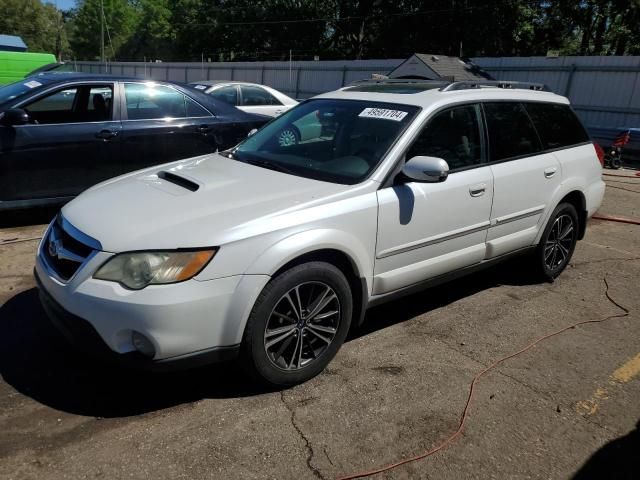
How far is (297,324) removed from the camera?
3.06 m

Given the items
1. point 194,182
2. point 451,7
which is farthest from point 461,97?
point 451,7

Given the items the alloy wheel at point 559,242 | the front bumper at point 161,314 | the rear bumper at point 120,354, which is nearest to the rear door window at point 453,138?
the alloy wheel at point 559,242

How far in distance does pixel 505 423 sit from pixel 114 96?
507cm

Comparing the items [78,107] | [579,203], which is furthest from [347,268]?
[78,107]

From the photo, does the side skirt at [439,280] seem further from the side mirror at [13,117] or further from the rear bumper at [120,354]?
the side mirror at [13,117]

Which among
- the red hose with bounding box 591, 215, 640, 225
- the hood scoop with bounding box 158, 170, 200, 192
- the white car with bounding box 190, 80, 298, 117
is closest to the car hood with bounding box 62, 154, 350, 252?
the hood scoop with bounding box 158, 170, 200, 192

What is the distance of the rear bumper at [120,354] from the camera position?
2664mm

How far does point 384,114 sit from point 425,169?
64cm

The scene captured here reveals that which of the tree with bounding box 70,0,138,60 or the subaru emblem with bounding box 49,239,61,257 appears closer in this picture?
the subaru emblem with bounding box 49,239,61,257

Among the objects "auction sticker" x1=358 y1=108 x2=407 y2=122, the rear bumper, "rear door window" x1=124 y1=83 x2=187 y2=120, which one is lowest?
the rear bumper

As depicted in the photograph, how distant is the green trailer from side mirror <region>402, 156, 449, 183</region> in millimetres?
16154

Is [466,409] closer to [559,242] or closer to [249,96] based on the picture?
[559,242]

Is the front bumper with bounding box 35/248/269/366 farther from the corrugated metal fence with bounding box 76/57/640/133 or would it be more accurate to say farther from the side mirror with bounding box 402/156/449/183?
the corrugated metal fence with bounding box 76/57/640/133

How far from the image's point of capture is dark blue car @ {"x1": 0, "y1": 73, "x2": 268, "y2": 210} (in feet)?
17.8
